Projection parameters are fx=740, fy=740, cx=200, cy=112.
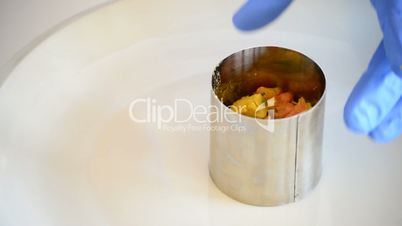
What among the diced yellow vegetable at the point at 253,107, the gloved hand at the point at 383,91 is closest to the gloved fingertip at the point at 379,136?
the gloved hand at the point at 383,91

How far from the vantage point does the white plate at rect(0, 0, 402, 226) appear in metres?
0.67

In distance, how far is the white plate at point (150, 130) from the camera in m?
0.67

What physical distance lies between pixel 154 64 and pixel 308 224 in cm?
27

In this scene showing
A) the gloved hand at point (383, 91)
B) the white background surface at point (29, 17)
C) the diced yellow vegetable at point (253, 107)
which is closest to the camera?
the gloved hand at point (383, 91)

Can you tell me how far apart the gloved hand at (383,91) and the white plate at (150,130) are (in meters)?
0.10

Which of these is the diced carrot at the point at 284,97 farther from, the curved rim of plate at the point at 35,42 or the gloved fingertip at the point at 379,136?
the curved rim of plate at the point at 35,42

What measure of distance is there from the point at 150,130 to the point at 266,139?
162 mm

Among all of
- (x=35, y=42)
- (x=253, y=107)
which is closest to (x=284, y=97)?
(x=253, y=107)

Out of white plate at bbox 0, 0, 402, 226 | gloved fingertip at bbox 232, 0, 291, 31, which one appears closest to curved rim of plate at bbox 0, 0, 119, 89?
white plate at bbox 0, 0, 402, 226

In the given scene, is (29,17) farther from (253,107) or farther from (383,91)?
(383,91)

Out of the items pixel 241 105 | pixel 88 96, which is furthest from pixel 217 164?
pixel 88 96

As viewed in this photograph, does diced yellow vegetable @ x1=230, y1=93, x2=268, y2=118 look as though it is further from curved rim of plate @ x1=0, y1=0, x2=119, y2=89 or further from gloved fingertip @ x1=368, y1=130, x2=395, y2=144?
curved rim of plate @ x1=0, y1=0, x2=119, y2=89

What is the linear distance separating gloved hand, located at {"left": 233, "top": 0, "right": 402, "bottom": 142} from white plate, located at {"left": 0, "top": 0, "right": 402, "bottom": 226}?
0.10 m

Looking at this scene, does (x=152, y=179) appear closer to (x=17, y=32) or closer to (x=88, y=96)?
(x=88, y=96)
